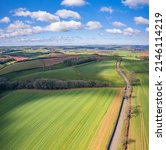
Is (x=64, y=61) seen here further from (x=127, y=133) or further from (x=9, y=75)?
(x=127, y=133)

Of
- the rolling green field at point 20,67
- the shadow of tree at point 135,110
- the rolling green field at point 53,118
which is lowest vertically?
the rolling green field at point 53,118

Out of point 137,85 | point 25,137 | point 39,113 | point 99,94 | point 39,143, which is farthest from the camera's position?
point 137,85

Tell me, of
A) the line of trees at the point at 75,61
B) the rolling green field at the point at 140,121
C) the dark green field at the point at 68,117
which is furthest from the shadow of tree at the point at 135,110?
the line of trees at the point at 75,61

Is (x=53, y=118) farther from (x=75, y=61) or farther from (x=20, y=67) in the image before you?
(x=75, y=61)

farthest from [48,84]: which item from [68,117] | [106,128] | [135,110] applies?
[106,128]

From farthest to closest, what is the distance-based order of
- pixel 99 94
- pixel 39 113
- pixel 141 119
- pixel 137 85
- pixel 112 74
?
pixel 112 74
pixel 137 85
pixel 99 94
pixel 39 113
pixel 141 119

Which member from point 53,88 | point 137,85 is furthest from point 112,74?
point 53,88

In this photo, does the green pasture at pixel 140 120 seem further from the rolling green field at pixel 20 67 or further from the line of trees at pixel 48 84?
the rolling green field at pixel 20 67
